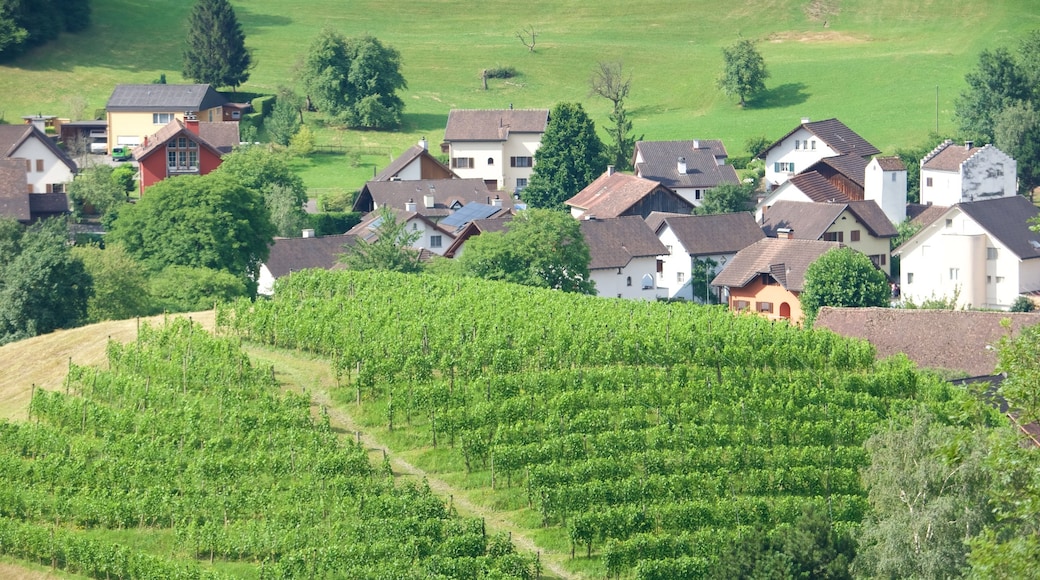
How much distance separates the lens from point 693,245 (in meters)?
87.1

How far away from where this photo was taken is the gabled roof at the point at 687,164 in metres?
107

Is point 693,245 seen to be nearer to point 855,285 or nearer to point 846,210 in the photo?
point 846,210

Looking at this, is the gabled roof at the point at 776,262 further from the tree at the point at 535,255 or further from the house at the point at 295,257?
the house at the point at 295,257

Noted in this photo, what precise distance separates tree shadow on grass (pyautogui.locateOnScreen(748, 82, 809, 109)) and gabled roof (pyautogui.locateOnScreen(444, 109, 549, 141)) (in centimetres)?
2152

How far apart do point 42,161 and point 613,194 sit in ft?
118

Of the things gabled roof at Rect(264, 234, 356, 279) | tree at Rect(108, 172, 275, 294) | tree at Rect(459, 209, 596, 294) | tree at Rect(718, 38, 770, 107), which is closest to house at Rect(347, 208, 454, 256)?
gabled roof at Rect(264, 234, 356, 279)

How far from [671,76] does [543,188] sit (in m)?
35.2

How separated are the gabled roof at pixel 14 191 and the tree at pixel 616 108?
3818cm

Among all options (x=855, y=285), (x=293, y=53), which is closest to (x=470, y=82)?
(x=293, y=53)

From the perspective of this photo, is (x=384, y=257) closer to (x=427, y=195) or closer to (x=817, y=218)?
(x=817, y=218)

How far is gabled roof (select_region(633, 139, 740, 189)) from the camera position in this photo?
4203 inches

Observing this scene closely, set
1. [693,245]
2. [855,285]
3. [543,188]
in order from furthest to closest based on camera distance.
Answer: [543,188]
[693,245]
[855,285]

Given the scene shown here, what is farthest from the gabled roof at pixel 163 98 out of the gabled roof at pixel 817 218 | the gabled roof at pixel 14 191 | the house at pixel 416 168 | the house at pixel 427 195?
the gabled roof at pixel 817 218

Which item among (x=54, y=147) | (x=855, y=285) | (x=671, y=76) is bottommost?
(x=855, y=285)
